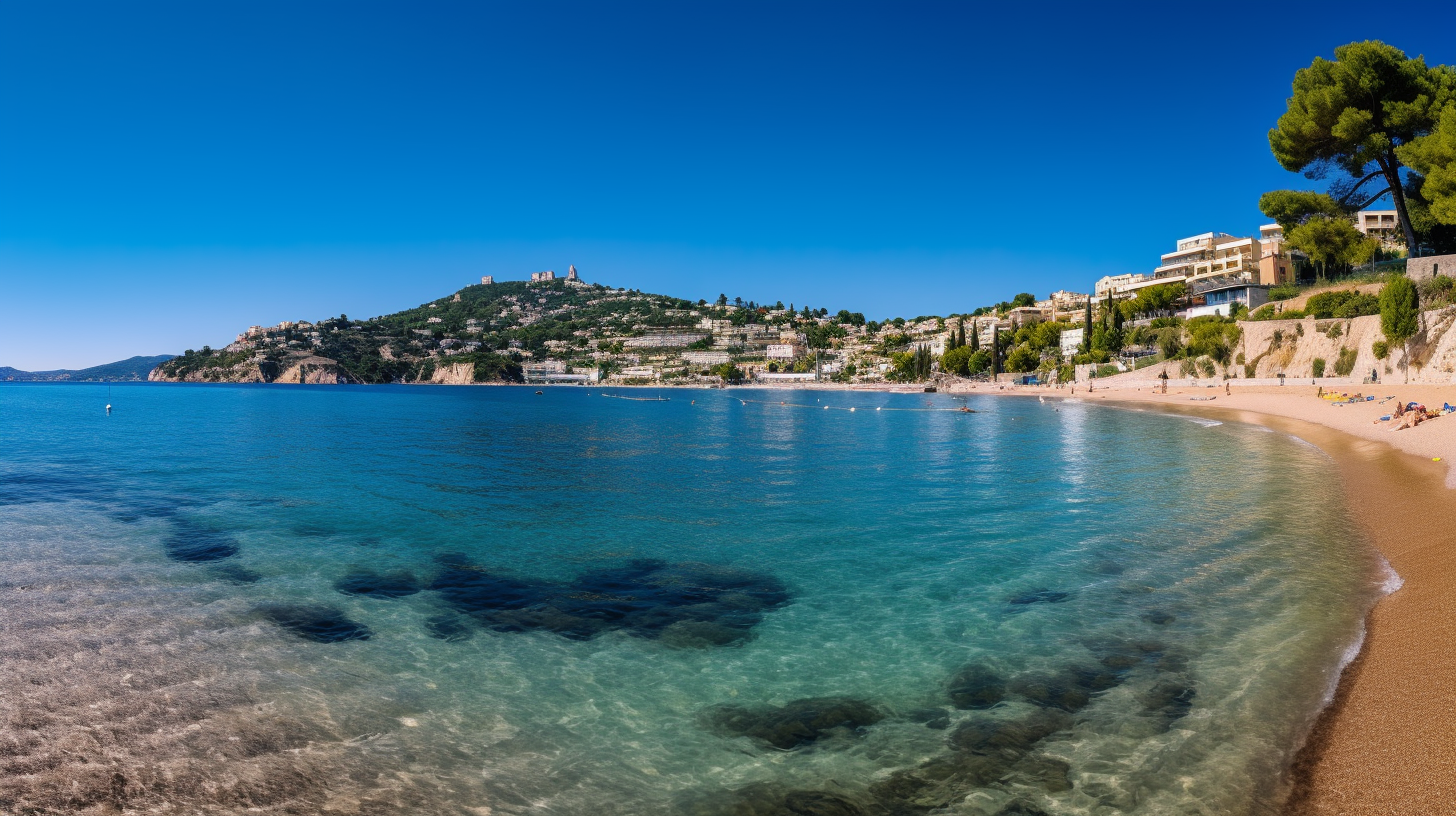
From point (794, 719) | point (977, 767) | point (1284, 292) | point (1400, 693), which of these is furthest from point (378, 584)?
point (1284, 292)

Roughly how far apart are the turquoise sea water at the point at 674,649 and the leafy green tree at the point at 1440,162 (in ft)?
86.7

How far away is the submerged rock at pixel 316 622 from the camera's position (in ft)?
24.3

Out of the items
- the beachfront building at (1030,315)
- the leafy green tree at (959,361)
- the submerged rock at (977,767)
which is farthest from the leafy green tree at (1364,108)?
the beachfront building at (1030,315)

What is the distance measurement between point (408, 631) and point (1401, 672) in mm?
8871

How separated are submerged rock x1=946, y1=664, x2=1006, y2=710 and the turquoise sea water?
0.04m

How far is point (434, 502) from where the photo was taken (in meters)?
15.4

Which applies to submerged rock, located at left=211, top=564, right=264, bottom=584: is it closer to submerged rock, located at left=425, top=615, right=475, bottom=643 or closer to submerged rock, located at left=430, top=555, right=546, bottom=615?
submerged rock, located at left=430, top=555, right=546, bottom=615

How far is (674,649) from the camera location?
7.06m

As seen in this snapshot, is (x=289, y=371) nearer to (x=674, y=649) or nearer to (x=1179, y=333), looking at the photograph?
(x=1179, y=333)

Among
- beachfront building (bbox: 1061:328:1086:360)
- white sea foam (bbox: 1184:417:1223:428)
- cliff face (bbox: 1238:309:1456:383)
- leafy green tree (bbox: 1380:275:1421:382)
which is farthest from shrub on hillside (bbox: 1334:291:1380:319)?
beachfront building (bbox: 1061:328:1086:360)

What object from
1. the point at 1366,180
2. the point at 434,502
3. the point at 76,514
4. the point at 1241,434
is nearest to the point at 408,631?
the point at 434,502

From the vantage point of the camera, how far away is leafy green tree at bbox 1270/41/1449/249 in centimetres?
3509

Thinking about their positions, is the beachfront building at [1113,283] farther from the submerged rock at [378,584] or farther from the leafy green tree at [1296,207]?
the submerged rock at [378,584]

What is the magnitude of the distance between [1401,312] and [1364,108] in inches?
424
